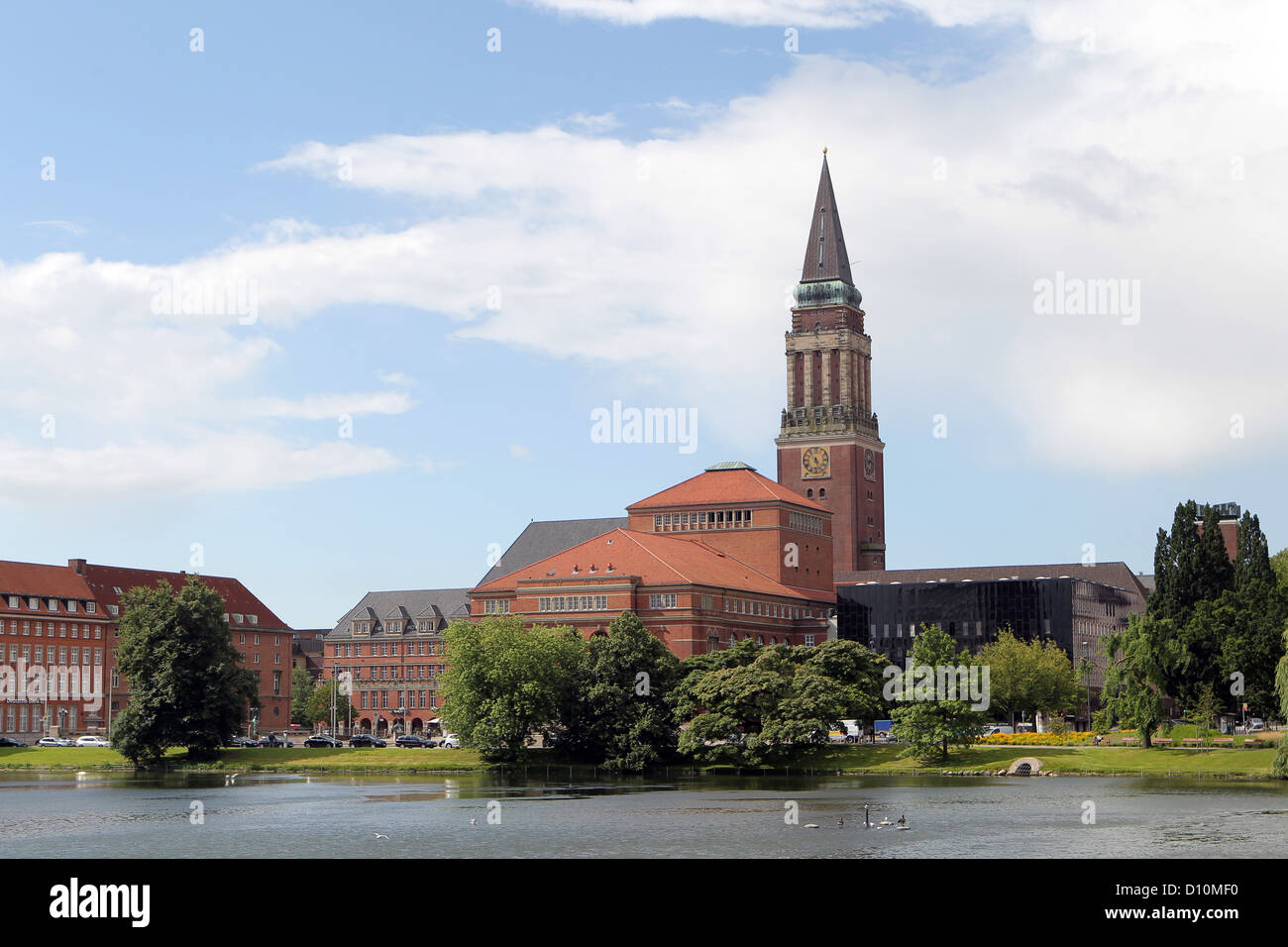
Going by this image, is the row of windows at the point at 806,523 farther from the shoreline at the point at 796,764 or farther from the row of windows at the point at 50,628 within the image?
the row of windows at the point at 50,628

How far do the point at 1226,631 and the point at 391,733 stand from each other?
115303 mm

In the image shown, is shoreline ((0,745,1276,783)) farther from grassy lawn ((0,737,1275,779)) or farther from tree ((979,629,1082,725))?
tree ((979,629,1082,725))

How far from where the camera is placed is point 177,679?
12162 cm

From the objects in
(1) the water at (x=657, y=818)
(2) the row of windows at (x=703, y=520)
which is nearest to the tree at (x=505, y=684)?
(1) the water at (x=657, y=818)

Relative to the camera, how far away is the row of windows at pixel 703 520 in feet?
559

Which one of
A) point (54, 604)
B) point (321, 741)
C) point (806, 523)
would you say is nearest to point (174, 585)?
point (54, 604)

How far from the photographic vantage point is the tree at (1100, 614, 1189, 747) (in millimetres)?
105500

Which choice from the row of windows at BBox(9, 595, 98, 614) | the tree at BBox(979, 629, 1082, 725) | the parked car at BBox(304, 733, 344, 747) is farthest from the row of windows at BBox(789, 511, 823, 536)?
the row of windows at BBox(9, 595, 98, 614)

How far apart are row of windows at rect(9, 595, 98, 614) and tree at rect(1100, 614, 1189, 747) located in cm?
11138

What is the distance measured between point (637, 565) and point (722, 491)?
92.7ft
